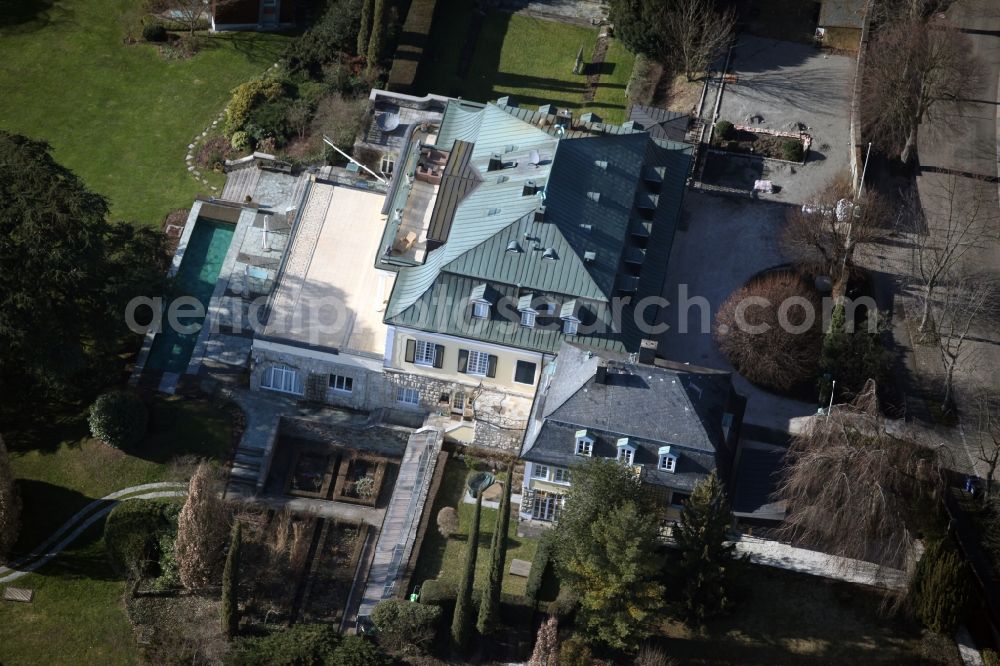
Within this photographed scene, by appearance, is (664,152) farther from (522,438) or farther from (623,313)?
(522,438)

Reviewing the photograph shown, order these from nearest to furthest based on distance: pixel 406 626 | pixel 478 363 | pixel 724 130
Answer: pixel 406 626 → pixel 478 363 → pixel 724 130

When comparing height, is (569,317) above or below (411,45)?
below

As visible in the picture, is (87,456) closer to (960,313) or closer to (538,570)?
(538,570)

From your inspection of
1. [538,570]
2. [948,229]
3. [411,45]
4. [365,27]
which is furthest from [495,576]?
[365,27]

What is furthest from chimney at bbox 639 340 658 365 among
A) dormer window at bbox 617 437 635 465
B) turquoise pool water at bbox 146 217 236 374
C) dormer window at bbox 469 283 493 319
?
turquoise pool water at bbox 146 217 236 374

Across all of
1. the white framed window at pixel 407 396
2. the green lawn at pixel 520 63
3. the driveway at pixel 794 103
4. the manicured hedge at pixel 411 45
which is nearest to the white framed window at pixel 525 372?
the white framed window at pixel 407 396

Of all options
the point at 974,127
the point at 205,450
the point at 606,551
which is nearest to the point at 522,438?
the point at 606,551

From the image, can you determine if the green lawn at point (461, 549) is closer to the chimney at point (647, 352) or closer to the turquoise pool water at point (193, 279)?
the chimney at point (647, 352)

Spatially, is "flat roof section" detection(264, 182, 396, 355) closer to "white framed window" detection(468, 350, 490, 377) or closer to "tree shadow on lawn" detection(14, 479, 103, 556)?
"white framed window" detection(468, 350, 490, 377)
